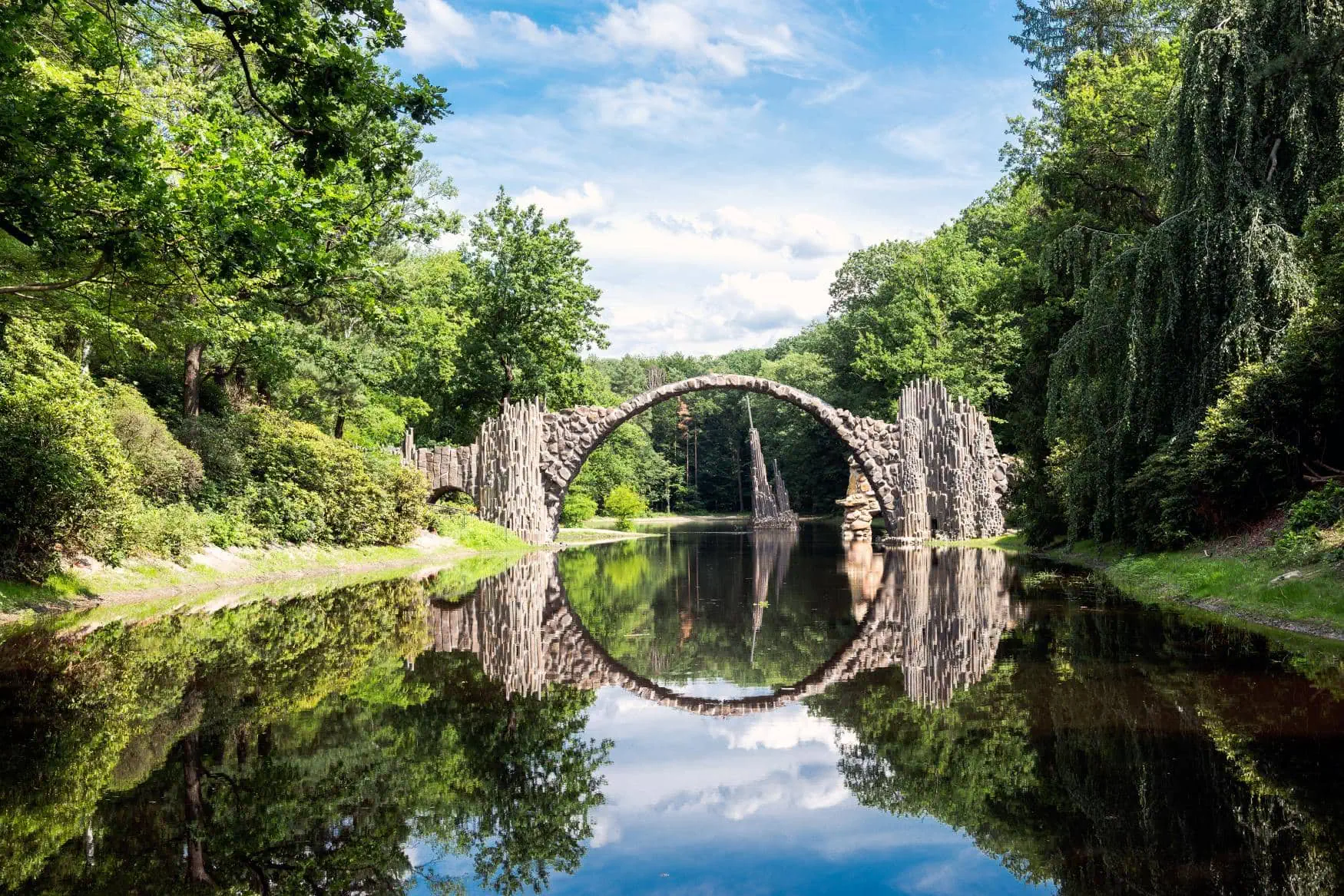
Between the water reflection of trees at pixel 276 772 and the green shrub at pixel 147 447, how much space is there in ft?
24.6

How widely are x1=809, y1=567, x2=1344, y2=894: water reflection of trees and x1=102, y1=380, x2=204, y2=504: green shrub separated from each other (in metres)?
13.3

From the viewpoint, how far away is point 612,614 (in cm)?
1423

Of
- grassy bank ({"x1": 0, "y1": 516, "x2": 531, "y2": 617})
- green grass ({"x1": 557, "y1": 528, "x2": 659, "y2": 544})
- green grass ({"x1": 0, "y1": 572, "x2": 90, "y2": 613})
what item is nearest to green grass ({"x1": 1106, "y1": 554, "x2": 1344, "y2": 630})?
grassy bank ({"x1": 0, "y1": 516, "x2": 531, "y2": 617})

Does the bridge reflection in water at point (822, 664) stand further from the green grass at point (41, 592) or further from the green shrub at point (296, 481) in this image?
the green grass at point (41, 592)

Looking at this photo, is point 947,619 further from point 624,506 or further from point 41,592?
point 624,506

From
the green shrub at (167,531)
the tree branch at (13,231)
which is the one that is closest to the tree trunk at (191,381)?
the green shrub at (167,531)

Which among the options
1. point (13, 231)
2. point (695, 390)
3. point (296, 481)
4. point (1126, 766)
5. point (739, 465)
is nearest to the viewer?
point (1126, 766)

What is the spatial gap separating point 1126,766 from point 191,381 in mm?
20635

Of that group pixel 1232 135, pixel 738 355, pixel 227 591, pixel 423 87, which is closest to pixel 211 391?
pixel 227 591

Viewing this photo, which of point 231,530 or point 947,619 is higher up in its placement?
point 231,530

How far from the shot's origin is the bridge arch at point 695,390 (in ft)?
106

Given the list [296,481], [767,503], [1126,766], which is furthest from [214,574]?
[767,503]

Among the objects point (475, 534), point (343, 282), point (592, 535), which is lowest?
point (592, 535)

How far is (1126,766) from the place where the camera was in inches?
208
